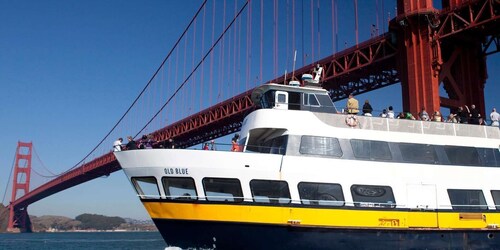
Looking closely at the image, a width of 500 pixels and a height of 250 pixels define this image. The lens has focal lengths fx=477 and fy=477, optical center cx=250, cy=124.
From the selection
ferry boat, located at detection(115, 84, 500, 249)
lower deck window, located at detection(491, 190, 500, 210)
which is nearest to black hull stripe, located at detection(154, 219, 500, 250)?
ferry boat, located at detection(115, 84, 500, 249)

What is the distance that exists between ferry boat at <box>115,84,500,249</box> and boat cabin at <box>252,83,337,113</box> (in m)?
0.03

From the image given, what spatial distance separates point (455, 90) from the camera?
22938 mm

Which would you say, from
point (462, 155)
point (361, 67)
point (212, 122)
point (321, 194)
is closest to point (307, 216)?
point (321, 194)

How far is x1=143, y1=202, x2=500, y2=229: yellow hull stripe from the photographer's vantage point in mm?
12461

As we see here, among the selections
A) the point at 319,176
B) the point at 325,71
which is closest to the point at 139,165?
the point at 319,176

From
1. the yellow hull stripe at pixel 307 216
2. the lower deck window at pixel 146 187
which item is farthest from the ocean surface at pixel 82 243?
the yellow hull stripe at pixel 307 216

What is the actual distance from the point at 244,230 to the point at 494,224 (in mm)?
7275

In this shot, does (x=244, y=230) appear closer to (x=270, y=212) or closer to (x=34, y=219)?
(x=270, y=212)

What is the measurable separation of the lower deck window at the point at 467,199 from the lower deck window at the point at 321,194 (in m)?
3.50

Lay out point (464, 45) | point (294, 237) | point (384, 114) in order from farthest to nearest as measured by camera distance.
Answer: point (464, 45), point (384, 114), point (294, 237)

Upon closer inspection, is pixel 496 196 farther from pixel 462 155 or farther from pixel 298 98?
pixel 298 98

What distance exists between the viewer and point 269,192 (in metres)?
12.7

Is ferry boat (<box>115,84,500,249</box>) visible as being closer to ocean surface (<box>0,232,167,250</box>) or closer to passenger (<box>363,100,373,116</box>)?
passenger (<box>363,100,373,116</box>)

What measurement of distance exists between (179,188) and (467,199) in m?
8.37
